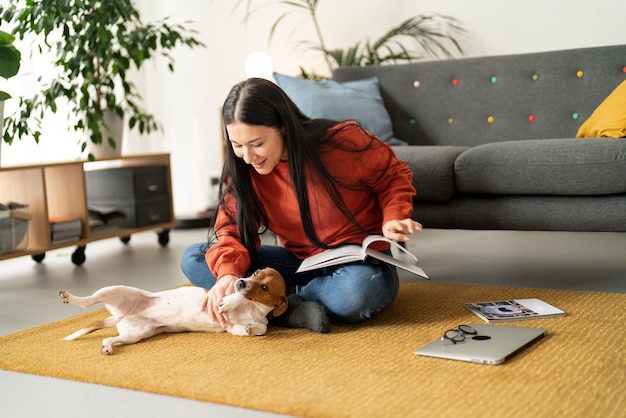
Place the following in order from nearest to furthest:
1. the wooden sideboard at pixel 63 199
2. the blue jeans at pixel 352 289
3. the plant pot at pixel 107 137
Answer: the blue jeans at pixel 352 289 → the wooden sideboard at pixel 63 199 → the plant pot at pixel 107 137

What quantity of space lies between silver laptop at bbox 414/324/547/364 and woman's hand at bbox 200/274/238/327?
0.50m

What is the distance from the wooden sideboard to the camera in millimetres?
3402

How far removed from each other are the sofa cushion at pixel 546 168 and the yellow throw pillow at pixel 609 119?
0.18 metres

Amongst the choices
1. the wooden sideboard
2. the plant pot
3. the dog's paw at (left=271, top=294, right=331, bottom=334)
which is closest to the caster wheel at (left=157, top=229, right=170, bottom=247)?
the wooden sideboard

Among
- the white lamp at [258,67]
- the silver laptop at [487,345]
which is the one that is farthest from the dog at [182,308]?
the white lamp at [258,67]

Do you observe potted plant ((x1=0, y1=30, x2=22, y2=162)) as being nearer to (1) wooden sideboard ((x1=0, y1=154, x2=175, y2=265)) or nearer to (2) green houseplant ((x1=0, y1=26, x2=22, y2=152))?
(2) green houseplant ((x1=0, y1=26, x2=22, y2=152))

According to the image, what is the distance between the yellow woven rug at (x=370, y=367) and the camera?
153cm

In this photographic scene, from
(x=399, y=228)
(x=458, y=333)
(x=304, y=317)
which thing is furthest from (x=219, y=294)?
(x=458, y=333)

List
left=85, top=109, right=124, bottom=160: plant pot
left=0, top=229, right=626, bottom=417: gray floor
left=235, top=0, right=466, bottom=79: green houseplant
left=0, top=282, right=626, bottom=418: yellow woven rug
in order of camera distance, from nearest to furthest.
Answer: left=0, top=282, right=626, bottom=418: yellow woven rug
left=0, top=229, right=626, bottom=417: gray floor
left=85, top=109, right=124, bottom=160: plant pot
left=235, top=0, right=466, bottom=79: green houseplant

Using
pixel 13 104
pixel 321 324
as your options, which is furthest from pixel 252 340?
pixel 13 104

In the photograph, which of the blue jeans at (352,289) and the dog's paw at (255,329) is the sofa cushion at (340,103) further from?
the dog's paw at (255,329)

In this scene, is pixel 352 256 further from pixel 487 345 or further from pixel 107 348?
pixel 107 348

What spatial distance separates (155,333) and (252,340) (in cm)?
29

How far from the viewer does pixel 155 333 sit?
2.16 m
